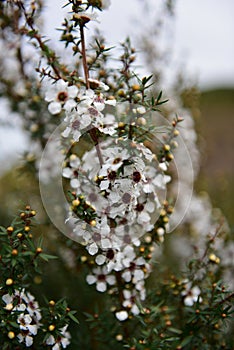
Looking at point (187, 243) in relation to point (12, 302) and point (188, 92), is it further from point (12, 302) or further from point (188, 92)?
A: point (12, 302)

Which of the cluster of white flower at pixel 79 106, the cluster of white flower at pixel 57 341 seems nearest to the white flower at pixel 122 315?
the cluster of white flower at pixel 57 341

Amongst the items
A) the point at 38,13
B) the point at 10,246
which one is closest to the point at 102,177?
the point at 10,246

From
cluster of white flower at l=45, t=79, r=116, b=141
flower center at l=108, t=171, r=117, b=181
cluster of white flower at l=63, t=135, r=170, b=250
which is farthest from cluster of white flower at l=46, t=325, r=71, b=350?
cluster of white flower at l=45, t=79, r=116, b=141

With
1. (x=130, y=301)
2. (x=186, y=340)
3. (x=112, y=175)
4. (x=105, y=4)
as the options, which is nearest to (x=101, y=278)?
(x=130, y=301)

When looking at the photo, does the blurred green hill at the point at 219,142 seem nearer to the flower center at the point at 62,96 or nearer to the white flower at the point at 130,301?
the white flower at the point at 130,301

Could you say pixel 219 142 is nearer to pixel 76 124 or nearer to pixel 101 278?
pixel 101 278

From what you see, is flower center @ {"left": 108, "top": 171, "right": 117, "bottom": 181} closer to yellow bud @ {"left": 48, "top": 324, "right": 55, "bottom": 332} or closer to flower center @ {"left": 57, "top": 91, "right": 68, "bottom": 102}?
flower center @ {"left": 57, "top": 91, "right": 68, "bottom": 102}
